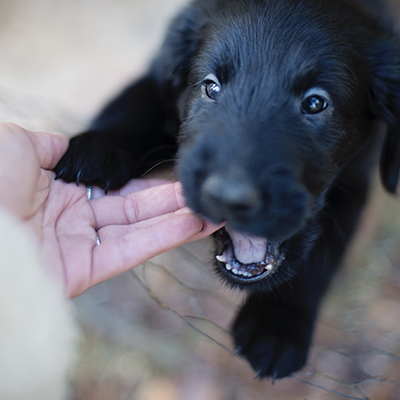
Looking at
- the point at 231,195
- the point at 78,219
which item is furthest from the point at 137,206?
the point at 231,195

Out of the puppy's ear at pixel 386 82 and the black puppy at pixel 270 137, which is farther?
the puppy's ear at pixel 386 82

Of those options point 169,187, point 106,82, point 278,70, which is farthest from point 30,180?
point 106,82

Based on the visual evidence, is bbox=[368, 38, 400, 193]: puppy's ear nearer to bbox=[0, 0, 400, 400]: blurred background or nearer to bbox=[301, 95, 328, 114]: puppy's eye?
bbox=[301, 95, 328, 114]: puppy's eye

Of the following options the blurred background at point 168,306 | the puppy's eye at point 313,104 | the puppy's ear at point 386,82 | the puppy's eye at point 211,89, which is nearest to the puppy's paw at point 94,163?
the puppy's eye at point 211,89

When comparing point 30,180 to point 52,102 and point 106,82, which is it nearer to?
point 52,102

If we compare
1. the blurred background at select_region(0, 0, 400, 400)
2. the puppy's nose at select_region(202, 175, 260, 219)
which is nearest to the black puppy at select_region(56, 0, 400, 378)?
the puppy's nose at select_region(202, 175, 260, 219)

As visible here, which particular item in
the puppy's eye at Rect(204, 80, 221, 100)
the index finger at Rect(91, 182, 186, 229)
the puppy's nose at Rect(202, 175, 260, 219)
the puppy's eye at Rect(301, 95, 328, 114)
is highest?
the puppy's eye at Rect(301, 95, 328, 114)

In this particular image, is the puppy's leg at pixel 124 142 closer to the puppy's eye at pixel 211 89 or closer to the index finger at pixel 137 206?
the index finger at pixel 137 206

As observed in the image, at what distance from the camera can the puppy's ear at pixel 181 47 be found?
160 centimetres

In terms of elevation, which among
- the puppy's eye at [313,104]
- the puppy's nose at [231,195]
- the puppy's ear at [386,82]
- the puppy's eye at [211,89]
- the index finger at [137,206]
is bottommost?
the index finger at [137,206]

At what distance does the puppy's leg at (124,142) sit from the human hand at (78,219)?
65 millimetres

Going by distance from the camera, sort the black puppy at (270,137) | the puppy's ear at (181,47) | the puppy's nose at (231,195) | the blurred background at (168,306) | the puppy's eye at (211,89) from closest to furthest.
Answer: the puppy's nose at (231,195), the black puppy at (270,137), the puppy's eye at (211,89), the puppy's ear at (181,47), the blurred background at (168,306)

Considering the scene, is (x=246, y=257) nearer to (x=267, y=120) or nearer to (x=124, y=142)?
(x=267, y=120)

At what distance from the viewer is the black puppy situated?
1.05 m
